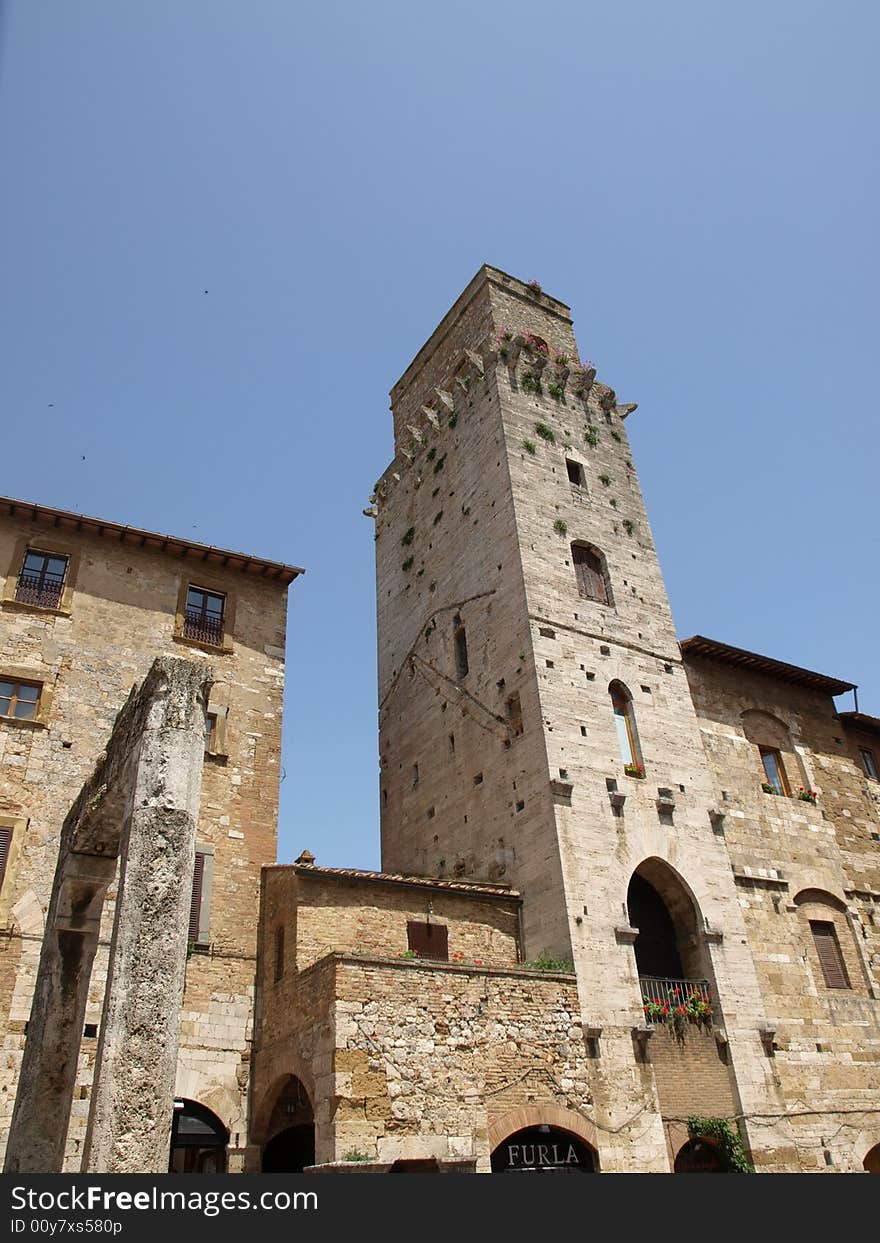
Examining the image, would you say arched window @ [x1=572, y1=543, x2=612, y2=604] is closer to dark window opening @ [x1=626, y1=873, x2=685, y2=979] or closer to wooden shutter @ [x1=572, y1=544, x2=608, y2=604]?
wooden shutter @ [x1=572, y1=544, x2=608, y2=604]

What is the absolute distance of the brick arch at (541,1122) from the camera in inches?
523

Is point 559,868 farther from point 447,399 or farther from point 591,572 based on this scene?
point 447,399

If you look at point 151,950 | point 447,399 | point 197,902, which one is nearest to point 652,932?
point 197,902

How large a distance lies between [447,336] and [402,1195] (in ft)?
82.2

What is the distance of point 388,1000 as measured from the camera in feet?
43.5

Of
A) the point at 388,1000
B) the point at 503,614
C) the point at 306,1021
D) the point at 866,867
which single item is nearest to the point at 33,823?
the point at 306,1021

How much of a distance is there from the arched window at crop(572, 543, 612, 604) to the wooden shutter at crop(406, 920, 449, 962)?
847 cm

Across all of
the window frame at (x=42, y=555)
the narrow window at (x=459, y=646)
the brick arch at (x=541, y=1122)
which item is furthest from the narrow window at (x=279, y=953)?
the narrow window at (x=459, y=646)

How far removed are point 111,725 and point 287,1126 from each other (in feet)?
24.4

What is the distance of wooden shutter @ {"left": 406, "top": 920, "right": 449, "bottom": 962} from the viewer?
16031 mm

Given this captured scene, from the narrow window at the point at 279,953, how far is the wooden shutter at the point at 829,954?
38.2ft

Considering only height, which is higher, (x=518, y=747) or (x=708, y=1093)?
(x=518, y=747)

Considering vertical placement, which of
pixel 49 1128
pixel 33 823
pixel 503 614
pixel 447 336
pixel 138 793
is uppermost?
pixel 447 336

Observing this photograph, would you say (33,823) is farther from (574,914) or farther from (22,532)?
(574,914)
